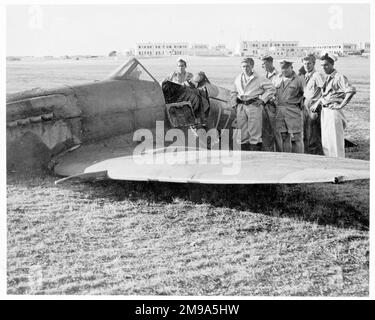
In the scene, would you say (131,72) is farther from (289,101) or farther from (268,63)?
(289,101)

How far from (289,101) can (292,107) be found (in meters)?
0.11

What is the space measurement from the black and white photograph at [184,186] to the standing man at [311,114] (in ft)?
0.08

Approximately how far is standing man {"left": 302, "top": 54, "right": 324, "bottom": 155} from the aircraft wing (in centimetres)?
257

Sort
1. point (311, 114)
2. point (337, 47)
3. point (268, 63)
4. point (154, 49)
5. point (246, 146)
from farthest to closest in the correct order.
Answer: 1. point (154, 49)
2. point (268, 63)
3. point (311, 114)
4. point (337, 47)
5. point (246, 146)

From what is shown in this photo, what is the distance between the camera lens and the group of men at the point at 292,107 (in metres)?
7.23

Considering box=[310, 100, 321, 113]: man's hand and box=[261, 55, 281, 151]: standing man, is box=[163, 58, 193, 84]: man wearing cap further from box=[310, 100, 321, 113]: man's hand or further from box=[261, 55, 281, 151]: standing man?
box=[310, 100, 321, 113]: man's hand

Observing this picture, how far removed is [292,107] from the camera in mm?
8008

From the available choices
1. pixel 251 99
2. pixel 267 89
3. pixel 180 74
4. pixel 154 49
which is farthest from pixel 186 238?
pixel 154 49

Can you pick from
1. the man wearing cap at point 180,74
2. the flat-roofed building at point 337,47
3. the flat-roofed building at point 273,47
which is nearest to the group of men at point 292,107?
the flat-roofed building at point 337,47

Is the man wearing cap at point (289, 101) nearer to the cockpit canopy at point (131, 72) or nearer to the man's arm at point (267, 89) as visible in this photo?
the man's arm at point (267, 89)

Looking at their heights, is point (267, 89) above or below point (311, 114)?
above
